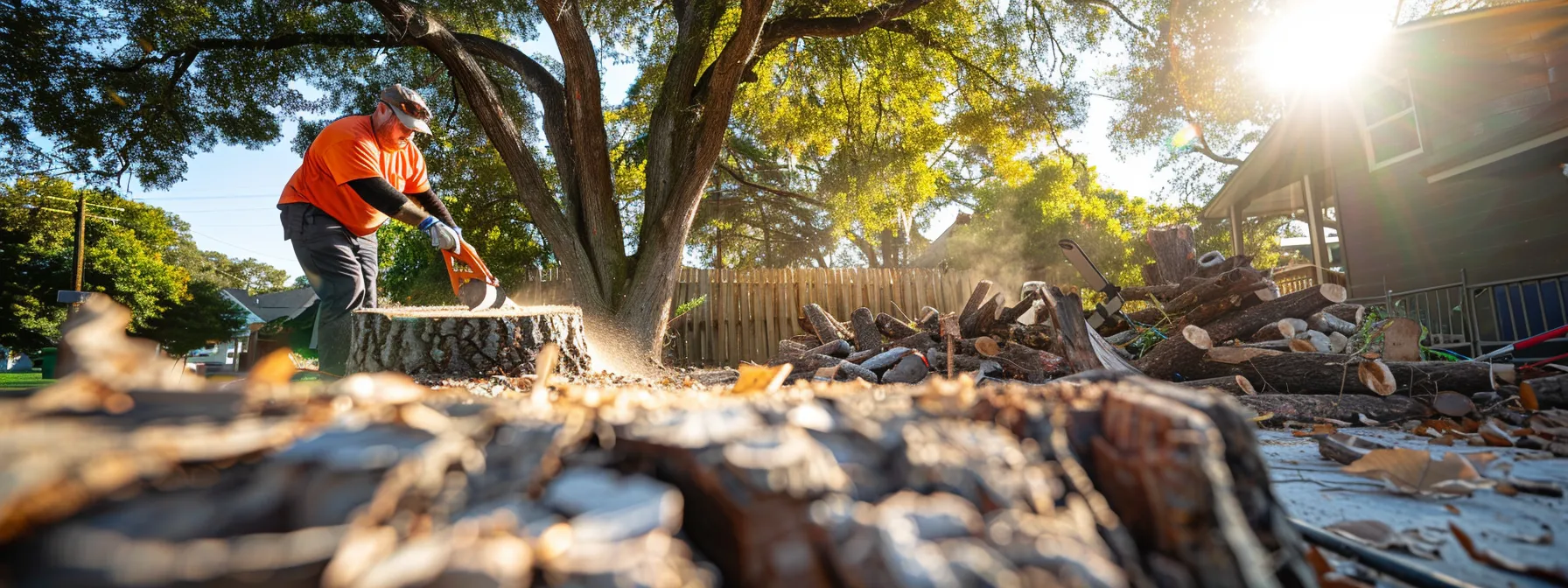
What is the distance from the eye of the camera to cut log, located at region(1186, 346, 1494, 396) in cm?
293

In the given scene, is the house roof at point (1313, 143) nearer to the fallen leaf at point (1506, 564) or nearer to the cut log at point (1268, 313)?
the cut log at point (1268, 313)

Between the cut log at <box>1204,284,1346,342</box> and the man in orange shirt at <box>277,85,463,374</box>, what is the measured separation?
5804 mm

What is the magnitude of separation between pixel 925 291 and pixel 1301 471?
9.85 metres

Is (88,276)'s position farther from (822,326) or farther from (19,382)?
(822,326)

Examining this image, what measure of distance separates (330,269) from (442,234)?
64 centimetres

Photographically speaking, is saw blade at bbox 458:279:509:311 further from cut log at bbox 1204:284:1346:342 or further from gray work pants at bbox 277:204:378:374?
cut log at bbox 1204:284:1346:342

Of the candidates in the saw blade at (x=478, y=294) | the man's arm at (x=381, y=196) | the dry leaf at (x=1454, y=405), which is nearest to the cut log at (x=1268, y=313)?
→ the dry leaf at (x=1454, y=405)

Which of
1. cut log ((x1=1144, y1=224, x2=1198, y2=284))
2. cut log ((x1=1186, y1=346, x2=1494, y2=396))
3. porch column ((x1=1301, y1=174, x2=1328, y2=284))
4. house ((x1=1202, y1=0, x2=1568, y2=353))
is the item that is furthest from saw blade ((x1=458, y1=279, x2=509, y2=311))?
porch column ((x1=1301, y1=174, x2=1328, y2=284))

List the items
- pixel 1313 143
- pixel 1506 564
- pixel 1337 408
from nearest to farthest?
pixel 1506 564
pixel 1337 408
pixel 1313 143

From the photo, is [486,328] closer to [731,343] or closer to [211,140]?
[731,343]

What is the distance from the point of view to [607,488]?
19.4 inches

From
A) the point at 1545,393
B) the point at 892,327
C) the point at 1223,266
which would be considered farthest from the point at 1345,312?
the point at 892,327

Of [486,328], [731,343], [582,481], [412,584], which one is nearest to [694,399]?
[582,481]

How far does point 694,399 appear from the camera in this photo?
762 millimetres
